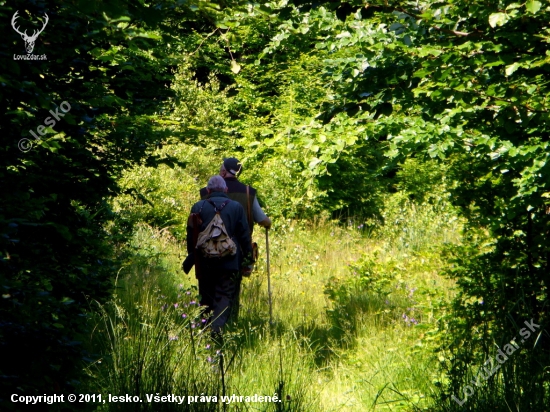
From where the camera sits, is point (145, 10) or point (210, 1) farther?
point (210, 1)

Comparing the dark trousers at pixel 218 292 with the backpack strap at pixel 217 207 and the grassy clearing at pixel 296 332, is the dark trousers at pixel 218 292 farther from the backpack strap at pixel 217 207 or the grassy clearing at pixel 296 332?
the backpack strap at pixel 217 207

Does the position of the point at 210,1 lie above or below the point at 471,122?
above

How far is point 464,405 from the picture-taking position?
12.3 feet

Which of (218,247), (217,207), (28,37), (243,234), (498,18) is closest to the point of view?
(498,18)

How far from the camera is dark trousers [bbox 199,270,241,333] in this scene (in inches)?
263

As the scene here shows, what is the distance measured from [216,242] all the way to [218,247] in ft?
0.18

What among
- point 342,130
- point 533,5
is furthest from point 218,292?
point 533,5

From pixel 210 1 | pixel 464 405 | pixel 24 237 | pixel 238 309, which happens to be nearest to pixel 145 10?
pixel 210 1

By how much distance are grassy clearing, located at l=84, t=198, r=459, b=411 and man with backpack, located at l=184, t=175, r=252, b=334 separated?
0.85ft

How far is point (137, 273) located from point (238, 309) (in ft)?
6.24

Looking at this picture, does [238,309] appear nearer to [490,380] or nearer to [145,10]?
[490,380]

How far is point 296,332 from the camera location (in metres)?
6.95

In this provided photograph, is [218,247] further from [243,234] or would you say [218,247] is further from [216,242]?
[243,234]

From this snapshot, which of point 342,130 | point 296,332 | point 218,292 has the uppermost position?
point 342,130
